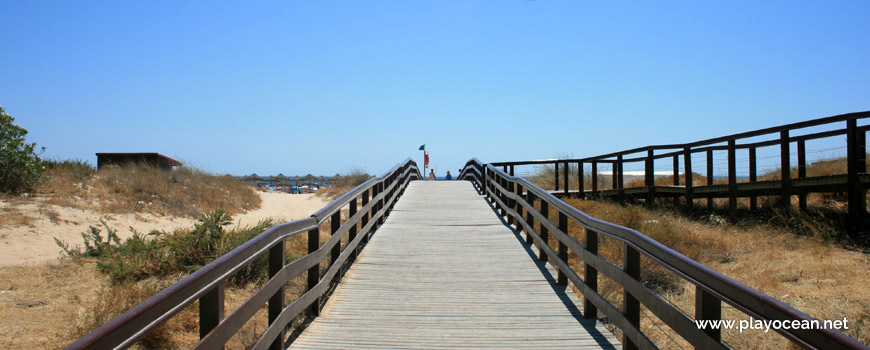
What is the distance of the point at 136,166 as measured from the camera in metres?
21.9

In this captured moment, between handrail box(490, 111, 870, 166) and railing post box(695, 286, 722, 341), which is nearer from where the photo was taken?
railing post box(695, 286, 722, 341)

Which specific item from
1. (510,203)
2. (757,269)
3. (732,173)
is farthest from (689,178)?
(757,269)

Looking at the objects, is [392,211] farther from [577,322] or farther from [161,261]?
[577,322]

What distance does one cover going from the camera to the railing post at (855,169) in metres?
8.47

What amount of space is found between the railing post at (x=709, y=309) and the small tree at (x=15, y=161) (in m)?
17.2

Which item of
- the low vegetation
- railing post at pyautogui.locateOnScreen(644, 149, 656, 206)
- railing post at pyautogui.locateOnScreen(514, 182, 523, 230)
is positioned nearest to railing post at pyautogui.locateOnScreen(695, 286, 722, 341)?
the low vegetation

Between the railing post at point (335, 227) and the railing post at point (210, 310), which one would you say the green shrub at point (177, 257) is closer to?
the railing post at point (335, 227)

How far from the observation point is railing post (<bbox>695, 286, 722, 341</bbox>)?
9.99 ft

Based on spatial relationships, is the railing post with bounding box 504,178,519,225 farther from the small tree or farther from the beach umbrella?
the beach umbrella

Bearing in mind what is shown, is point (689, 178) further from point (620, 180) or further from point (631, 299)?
point (631, 299)

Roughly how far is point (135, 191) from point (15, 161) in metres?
3.69

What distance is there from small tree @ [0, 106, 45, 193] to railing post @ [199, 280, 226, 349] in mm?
15231

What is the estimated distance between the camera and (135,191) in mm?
18359

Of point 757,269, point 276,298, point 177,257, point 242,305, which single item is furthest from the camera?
point 177,257
